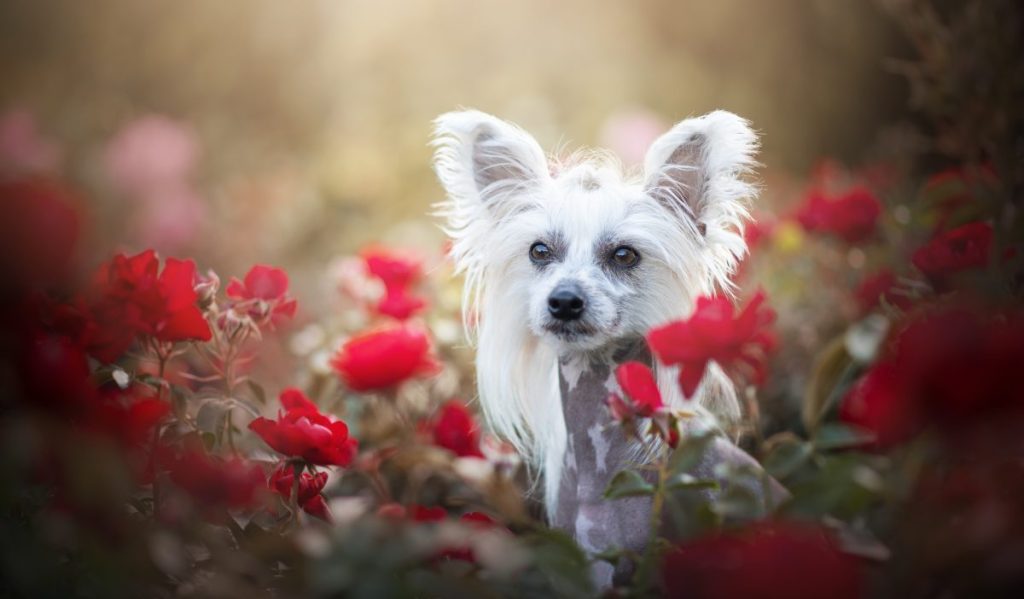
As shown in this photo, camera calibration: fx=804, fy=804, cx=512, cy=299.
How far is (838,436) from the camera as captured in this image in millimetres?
1319

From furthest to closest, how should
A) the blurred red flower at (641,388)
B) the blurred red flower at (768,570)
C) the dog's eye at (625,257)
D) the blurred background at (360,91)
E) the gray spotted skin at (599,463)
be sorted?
1. the blurred background at (360,91)
2. the dog's eye at (625,257)
3. the gray spotted skin at (599,463)
4. the blurred red flower at (641,388)
5. the blurred red flower at (768,570)

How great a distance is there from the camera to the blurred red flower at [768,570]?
93 centimetres

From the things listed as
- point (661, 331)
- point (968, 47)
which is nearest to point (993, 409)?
point (661, 331)

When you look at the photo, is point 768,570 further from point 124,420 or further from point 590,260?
point 590,260

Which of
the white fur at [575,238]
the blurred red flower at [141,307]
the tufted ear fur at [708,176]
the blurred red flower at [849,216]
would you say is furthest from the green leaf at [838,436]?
the blurred red flower at [849,216]

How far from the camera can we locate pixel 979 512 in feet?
3.30

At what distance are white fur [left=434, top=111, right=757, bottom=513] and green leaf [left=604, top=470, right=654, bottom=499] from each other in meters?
0.64

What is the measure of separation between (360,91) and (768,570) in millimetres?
7555

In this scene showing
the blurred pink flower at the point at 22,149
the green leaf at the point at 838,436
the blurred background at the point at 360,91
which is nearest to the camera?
the green leaf at the point at 838,436

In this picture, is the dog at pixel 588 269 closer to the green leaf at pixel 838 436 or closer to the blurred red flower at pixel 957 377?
the green leaf at pixel 838 436

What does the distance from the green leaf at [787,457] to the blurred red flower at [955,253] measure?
79 centimetres

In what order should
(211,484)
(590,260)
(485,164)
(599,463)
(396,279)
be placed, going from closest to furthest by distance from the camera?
(211,484)
(599,463)
(590,260)
(485,164)
(396,279)

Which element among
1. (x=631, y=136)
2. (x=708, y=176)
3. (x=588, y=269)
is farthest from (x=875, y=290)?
(x=631, y=136)

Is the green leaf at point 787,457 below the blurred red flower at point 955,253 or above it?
below
